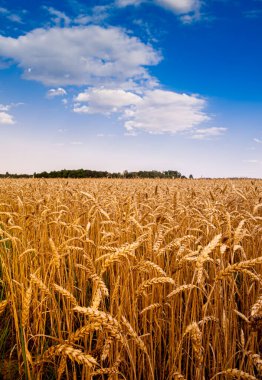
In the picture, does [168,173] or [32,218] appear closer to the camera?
[32,218]

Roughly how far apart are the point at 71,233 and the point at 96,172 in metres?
41.0

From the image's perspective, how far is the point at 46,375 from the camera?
2.48 meters

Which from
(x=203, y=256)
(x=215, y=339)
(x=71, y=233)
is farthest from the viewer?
(x=71, y=233)

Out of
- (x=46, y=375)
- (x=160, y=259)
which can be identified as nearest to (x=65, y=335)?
(x=46, y=375)

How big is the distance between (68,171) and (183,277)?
144ft

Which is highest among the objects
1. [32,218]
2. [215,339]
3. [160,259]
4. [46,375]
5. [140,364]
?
[32,218]

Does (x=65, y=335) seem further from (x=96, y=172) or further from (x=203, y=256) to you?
(x=96, y=172)

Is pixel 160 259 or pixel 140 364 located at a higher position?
pixel 160 259

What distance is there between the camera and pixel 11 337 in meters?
2.93

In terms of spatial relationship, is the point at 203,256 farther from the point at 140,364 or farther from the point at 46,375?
the point at 46,375

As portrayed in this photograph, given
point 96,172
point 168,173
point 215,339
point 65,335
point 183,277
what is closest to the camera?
point 215,339

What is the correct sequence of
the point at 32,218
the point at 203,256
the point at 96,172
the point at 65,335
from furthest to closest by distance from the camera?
the point at 96,172, the point at 32,218, the point at 65,335, the point at 203,256

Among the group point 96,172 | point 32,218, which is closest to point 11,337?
point 32,218

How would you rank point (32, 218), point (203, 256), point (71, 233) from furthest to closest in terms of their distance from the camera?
point (71, 233), point (32, 218), point (203, 256)
